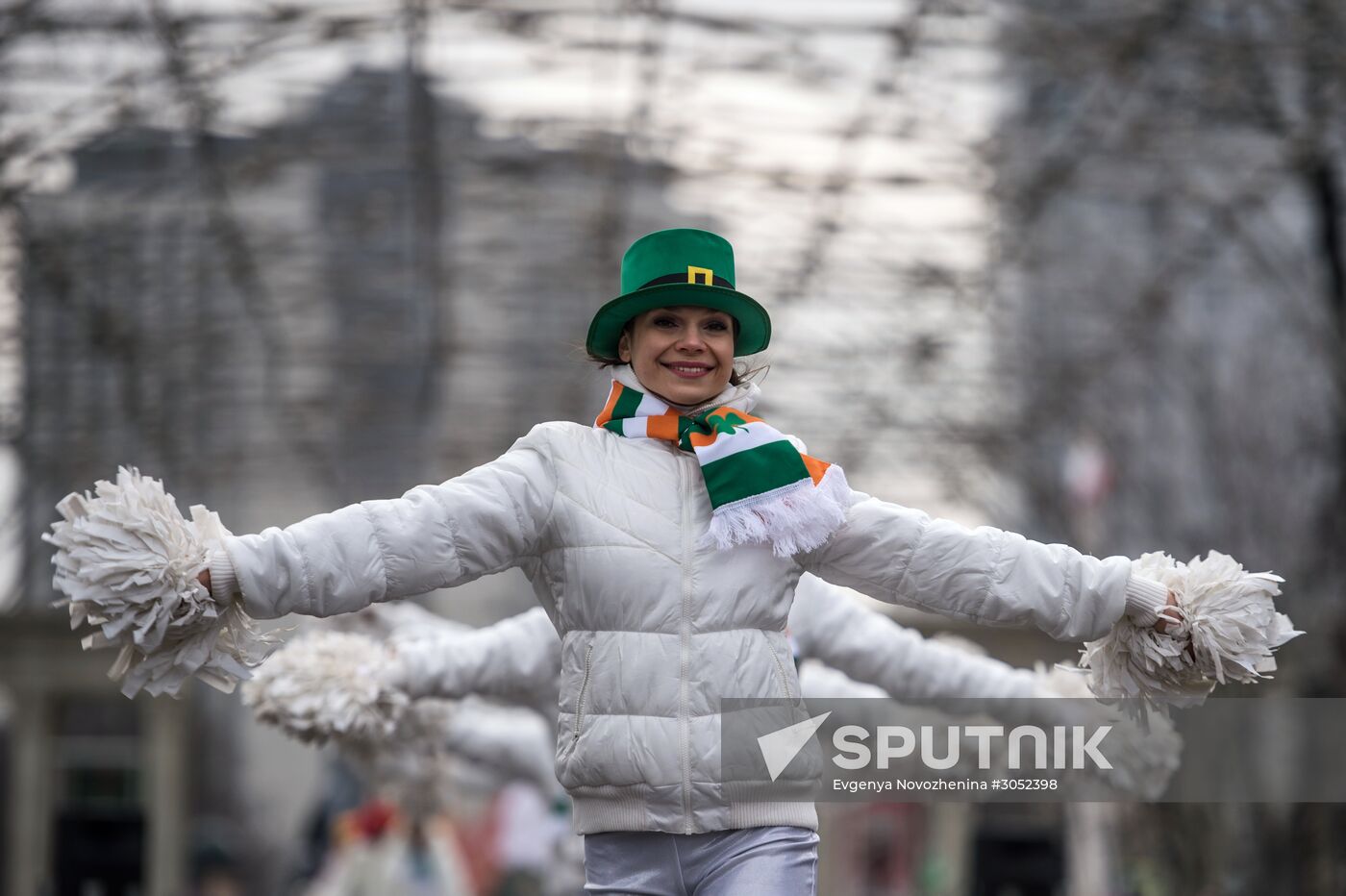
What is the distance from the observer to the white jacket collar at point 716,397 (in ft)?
16.0

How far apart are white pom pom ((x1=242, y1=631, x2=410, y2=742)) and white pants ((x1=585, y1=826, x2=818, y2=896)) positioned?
6.96ft

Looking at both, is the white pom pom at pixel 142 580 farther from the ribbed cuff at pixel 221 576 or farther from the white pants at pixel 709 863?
the white pants at pixel 709 863

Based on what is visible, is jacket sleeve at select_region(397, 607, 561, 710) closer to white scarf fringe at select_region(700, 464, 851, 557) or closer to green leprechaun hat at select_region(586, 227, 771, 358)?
green leprechaun hat at select_region(586, 227, 771, 358)

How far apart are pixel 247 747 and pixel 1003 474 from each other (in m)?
32.3

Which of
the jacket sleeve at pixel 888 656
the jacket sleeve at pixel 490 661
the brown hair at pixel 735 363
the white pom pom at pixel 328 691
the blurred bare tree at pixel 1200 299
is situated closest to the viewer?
the brown hair at pixel 735 363

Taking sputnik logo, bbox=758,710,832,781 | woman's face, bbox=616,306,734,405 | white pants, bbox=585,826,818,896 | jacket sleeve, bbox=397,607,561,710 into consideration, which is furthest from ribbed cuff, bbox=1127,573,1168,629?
jacket sleeve, bbox=397,607,561,710

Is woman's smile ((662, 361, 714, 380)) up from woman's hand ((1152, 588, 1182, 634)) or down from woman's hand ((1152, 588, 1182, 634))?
up

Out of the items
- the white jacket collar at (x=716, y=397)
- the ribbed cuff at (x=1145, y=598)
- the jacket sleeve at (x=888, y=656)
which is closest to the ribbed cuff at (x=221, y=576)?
the white jacket collar at (x=716, y=397)

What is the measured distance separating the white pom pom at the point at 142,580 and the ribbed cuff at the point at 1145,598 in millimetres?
1883

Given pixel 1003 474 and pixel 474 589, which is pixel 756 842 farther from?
pixel 474 589

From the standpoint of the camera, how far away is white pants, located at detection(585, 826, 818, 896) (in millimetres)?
4566

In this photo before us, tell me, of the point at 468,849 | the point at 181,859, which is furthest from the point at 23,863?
the point at 468,849

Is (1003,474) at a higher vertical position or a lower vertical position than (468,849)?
higher

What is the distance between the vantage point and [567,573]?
4672mm
